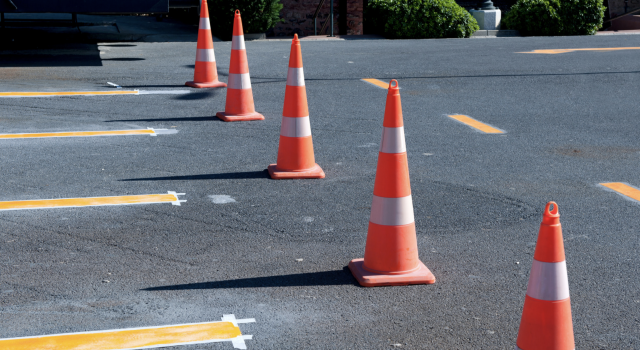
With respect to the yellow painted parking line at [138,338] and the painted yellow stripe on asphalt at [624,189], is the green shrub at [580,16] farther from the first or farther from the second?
the yellow painted parking line at [138,338]

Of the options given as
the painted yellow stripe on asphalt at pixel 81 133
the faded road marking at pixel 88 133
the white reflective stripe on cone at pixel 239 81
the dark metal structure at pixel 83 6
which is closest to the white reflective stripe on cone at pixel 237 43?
the white reflective stripe on cone at pixel 239 81

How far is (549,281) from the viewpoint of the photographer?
269 centimetres

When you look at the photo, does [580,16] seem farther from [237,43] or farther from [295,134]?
[295,134]

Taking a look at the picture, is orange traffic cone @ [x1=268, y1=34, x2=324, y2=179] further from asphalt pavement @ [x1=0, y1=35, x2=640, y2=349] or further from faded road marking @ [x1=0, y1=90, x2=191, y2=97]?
faded road marking @ [x1=0, y1=90, x2=191, y2=97]

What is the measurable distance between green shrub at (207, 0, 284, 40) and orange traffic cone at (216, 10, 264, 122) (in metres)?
7.13

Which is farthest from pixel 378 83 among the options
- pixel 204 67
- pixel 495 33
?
pixel 495 33

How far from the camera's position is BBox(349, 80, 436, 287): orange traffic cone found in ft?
12.4

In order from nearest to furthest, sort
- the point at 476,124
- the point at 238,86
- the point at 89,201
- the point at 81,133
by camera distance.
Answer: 1. the point at 89,201
2. the point at 81,133
3. the point at 238,86
4. the point at 476,124

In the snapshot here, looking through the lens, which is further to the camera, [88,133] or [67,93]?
[67,93]

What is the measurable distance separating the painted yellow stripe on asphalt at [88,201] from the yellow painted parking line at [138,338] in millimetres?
1891

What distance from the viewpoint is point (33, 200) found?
5.01 meters

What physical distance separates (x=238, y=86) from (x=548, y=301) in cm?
514

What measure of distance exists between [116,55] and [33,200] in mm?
7712

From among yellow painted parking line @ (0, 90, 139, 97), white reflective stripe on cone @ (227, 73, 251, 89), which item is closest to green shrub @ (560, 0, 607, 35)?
yellow painted parking line @ (0, 90, 139, 97)
